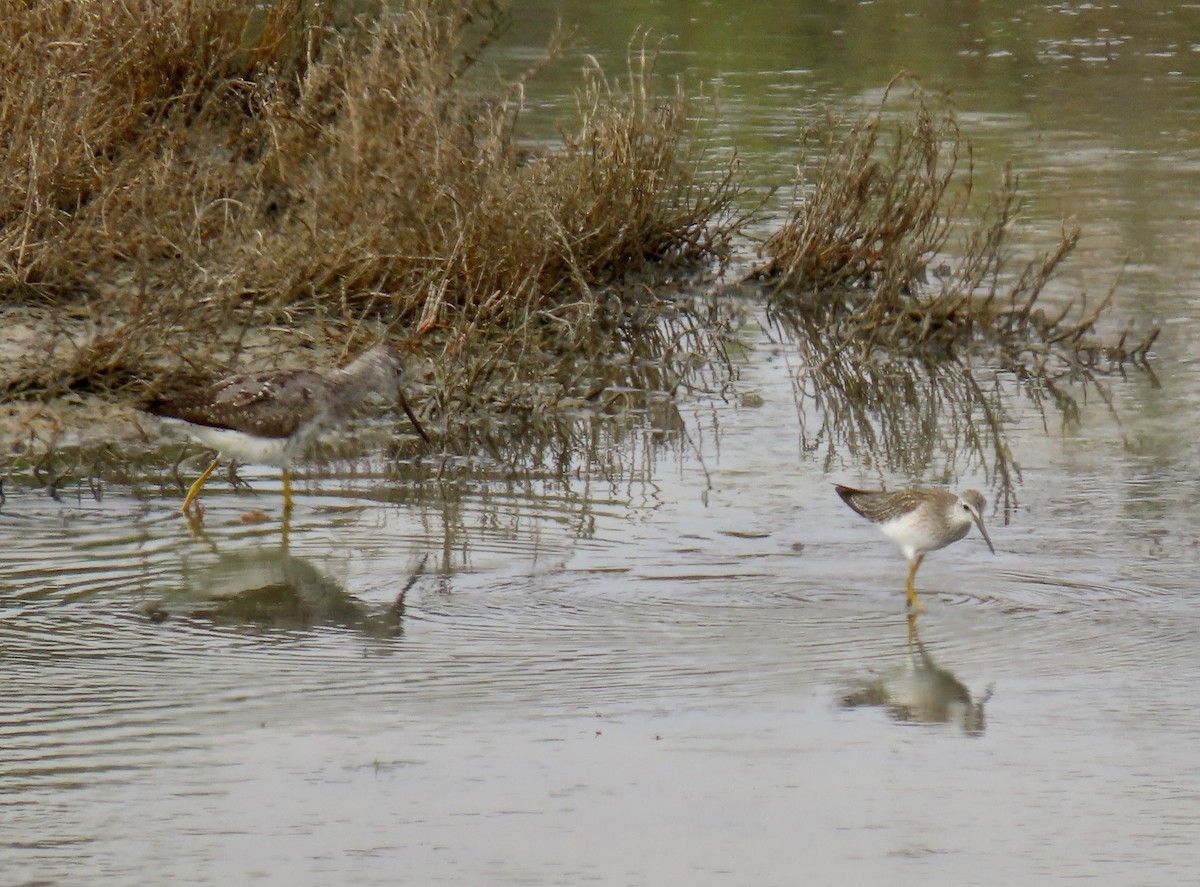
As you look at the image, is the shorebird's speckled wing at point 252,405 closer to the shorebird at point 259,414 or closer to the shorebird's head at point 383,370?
the shorebird at point 259,414

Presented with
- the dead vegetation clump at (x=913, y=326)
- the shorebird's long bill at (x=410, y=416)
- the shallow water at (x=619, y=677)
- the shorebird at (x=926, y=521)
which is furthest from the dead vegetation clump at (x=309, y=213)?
the shorebird at (x=926, y=521)

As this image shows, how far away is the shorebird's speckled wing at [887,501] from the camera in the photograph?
6652mm

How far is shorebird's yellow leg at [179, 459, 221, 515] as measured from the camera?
767 centimetres

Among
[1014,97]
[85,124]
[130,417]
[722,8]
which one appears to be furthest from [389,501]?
[722,8]

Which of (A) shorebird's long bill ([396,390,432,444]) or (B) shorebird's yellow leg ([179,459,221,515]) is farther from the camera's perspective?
(A) shorebird's long bill ([396,390,432,444])

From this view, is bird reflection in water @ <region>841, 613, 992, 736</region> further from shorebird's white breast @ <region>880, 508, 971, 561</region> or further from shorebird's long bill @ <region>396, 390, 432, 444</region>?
shorebird's long bill @ <region>396, 390, 432, 444</region>

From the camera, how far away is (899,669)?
598 cm

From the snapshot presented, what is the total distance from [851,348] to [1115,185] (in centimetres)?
430

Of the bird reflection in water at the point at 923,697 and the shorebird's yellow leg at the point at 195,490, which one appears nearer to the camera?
the bird reflection in water at the point at 923,697

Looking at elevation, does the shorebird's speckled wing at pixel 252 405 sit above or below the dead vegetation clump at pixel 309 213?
below

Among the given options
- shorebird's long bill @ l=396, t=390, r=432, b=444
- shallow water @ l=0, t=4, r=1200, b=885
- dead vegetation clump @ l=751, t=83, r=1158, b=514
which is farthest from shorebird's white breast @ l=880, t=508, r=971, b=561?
shorebird's long bill @ l=396, t=390, r=432, b=444

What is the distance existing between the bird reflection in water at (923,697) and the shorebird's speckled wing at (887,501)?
738 mm

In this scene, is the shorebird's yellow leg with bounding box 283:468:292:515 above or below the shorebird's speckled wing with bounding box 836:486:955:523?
below

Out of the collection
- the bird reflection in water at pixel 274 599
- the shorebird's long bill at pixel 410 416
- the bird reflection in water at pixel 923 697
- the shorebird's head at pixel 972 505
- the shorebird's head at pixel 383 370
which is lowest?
the bird reflection in water at pixel 274 599
